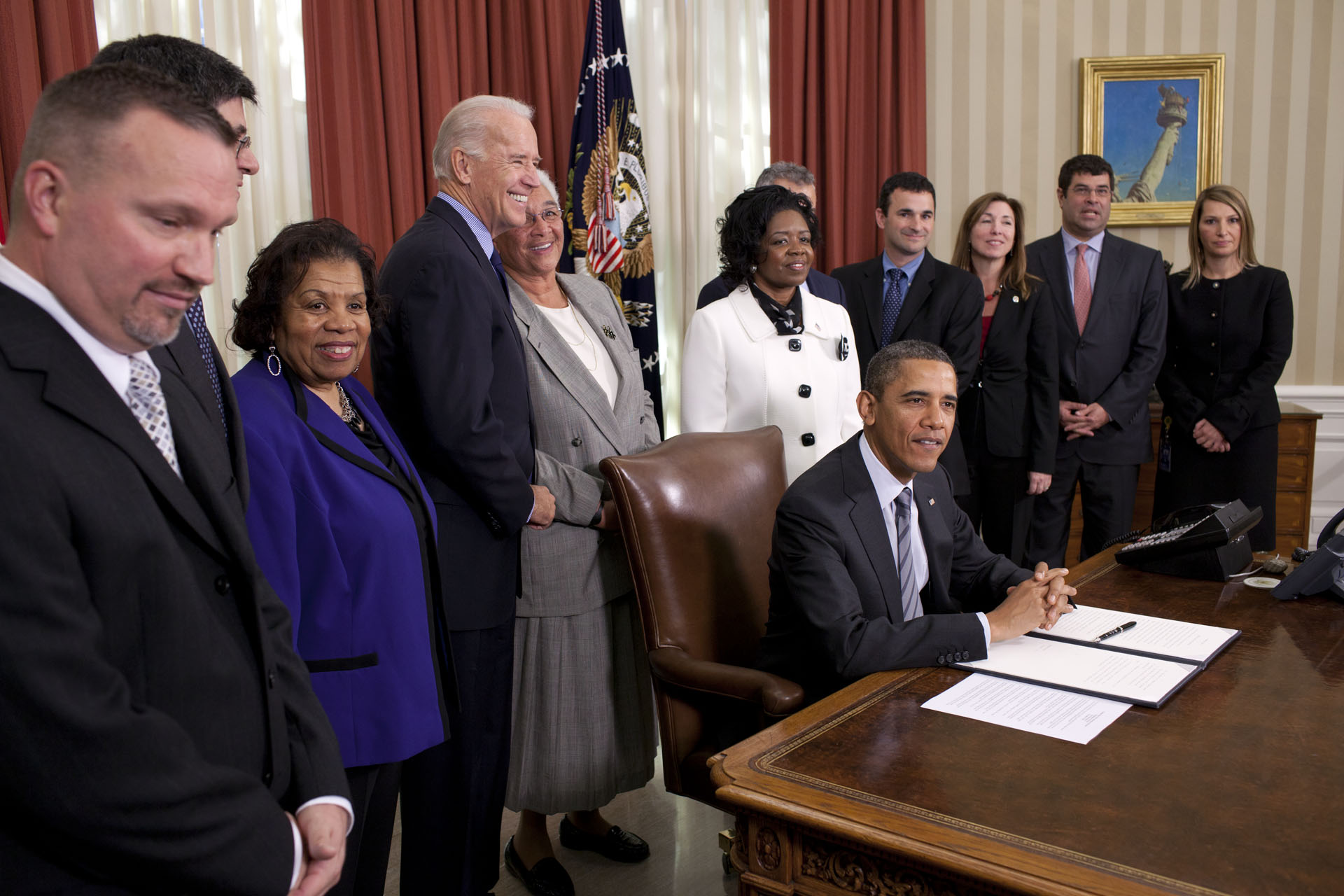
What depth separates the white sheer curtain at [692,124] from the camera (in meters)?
5.10

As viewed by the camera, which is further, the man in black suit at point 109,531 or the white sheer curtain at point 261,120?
the white sheer curtain at point 261,120

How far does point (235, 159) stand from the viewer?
1274 millimetres

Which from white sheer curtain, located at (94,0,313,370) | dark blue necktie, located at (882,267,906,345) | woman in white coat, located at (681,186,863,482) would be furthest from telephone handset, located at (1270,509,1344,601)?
white sheer curtain, located at (94,0,313,370)

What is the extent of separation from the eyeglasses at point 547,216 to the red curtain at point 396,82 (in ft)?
3.30

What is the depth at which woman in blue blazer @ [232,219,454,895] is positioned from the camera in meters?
1.69

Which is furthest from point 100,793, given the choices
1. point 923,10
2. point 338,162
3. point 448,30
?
point 923,10

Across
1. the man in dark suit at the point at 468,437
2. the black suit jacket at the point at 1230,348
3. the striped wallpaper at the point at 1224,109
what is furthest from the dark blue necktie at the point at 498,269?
the striped wallpaper at the point at 1224,109

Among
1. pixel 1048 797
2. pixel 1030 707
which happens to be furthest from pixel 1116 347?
pixel 1048 797

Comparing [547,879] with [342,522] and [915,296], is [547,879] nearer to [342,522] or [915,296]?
[342,522]

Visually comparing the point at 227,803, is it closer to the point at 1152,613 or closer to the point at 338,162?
the point at 1152,613

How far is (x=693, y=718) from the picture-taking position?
226 centimetres

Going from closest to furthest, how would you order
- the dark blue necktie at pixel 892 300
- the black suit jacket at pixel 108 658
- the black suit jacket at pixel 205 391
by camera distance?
the black suit jacket at pixel 108 658 < the black suit jacket at pixel 205 391 < the dark blue necktie at pixel 892 300

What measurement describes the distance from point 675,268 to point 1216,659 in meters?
3.83

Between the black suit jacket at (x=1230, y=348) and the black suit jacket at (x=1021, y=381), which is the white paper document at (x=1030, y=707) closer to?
the black suit jacket at (x=1021, y=381)
